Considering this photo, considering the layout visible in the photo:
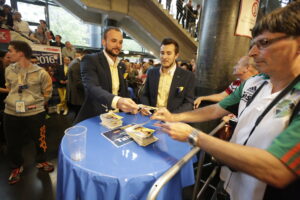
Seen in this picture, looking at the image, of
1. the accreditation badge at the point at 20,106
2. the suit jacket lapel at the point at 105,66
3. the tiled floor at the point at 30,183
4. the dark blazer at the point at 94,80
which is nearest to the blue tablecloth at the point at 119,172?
the dark blazer at the point at 94,80

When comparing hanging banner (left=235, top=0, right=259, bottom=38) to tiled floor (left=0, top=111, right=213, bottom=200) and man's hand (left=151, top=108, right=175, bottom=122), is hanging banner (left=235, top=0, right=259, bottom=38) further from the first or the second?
tiled floor (left=0, top=111, right=213, bottom=200)

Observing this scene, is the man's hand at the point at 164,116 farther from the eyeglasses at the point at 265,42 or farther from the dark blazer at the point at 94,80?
the eyeglasses at the point at 265,42

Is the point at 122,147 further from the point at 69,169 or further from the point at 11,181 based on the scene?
the point at 11,181

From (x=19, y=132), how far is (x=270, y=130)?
277 centimetres

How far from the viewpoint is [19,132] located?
219cm

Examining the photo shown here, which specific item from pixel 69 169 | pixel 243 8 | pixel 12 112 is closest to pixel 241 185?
pixel 69 169

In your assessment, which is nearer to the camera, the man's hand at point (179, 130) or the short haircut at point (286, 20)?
the short haircut at point (286, 20)

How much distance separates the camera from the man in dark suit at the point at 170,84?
2260 millimetres

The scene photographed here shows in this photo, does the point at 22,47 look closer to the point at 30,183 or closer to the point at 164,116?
the point at 30,183

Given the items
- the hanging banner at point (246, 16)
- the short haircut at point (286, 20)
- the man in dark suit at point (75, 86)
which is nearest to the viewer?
the short haircut at point (286, 20)

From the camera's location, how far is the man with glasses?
681 millimetres

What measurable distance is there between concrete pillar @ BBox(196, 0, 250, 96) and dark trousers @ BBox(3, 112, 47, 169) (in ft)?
9.48

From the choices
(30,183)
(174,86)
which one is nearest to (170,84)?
(174,86)

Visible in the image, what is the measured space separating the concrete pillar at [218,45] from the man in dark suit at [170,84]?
100 cm
